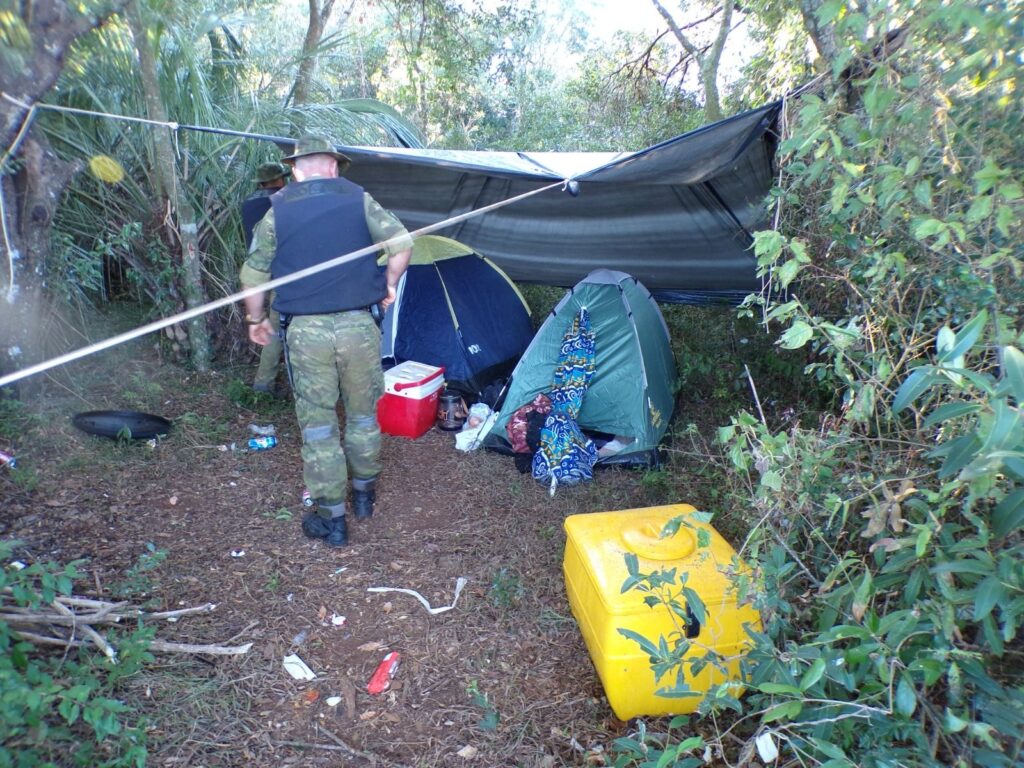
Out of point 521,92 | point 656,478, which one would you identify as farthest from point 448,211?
point 521,92

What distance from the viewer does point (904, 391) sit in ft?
4.63

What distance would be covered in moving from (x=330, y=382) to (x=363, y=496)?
715 millimetres

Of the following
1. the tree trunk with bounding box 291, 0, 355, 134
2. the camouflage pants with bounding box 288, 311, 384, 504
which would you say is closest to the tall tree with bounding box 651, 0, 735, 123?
the tree trunk with bounding box 291, 0, 355, 134

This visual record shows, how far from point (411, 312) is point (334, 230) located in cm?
230

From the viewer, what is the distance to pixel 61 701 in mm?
2018

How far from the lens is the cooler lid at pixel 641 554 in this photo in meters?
2.22

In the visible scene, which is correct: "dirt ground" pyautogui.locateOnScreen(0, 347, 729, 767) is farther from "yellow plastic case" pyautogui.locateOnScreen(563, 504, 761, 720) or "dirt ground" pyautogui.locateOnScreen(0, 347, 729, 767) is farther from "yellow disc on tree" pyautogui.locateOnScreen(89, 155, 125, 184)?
"yellow disc on tree" pyautogui.locateOnScreen(89, 155, 125, 184)

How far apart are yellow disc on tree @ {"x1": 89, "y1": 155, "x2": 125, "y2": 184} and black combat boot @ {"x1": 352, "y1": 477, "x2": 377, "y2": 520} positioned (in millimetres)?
2855

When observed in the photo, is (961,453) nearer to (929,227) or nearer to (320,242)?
A: (929,227)

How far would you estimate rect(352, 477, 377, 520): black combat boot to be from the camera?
11.6ft

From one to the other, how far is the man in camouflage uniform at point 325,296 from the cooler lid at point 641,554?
4.38 feet

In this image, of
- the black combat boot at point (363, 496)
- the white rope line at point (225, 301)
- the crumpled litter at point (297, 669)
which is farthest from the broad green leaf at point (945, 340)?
the black combat boot at point (363, 496)

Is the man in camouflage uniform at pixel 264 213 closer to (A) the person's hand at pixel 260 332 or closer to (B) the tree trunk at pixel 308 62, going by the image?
(B) the tree trunk at pixel 308 62

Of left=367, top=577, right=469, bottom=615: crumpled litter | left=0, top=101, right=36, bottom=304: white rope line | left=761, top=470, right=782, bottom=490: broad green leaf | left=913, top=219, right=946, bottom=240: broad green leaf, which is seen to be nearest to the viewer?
left=913, top=219, right=946, bottom=240: broad green leaf
